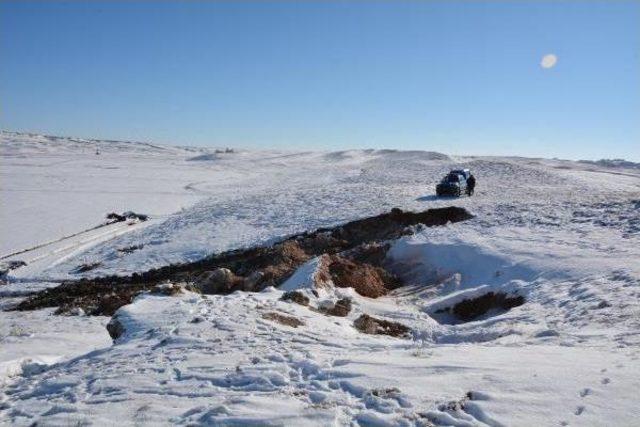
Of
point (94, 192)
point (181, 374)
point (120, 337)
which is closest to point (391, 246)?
point (120, 337)

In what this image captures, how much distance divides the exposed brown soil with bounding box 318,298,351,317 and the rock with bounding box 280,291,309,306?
340mm

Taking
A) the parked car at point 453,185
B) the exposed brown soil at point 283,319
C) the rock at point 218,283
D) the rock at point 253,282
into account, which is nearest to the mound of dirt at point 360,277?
the rock at point 253,282

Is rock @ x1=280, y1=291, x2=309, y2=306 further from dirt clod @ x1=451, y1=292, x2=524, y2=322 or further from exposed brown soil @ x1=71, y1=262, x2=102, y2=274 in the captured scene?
exposed brown soil @ x1=71, y1=262, x2=102, y2=274

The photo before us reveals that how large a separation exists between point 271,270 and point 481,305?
18.8 ft

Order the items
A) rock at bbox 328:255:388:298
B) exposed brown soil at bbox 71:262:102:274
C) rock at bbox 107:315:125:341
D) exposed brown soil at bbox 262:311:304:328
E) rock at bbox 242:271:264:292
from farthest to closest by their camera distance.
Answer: exposed brown soil at bbox 71:262:102:274
rock at bbox 242:271:264:292
rock at bbox 328:255:388:298
rock at bbox 107:315:125:341
exposed brown soil at bbox 262:311:304:328

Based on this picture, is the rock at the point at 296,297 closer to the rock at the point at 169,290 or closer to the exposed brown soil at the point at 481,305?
the rock at the point at 169,290

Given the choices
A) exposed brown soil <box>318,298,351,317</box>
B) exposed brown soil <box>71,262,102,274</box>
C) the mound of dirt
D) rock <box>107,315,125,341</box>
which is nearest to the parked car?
the mound of dirt

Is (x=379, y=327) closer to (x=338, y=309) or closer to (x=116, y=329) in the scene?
(x=338, y=309)

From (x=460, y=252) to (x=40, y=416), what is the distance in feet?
34.6

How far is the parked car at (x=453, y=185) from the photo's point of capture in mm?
29453

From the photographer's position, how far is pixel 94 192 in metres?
44.9

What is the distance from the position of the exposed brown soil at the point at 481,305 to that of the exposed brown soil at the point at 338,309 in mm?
2052

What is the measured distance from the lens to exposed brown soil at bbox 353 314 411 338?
9.83 metres

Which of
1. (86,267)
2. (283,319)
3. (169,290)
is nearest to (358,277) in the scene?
(283,319)
